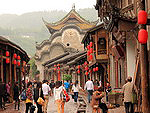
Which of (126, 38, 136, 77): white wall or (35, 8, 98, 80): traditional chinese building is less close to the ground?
(35, 8, 98, 80): traditional chinese building

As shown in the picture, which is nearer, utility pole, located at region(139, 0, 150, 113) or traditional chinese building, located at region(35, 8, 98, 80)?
utility pole, located at region(139, 0, 150, 113)

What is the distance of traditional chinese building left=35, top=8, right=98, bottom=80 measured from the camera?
6084cm

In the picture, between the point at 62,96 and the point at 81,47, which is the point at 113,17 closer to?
the point at 62,96

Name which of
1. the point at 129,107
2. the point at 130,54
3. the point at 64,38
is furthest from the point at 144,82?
the point at 64,38

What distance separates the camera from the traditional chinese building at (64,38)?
60.8 meters

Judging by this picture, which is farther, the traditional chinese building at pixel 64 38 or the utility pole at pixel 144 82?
the traditional chinese building at pixel 64 38

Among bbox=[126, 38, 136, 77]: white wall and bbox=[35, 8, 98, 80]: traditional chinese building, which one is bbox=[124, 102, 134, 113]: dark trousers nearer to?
bbox=[126, 38, 136, 77]: white wall

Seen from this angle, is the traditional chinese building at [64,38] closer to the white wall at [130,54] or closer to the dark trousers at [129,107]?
the white wall at [130,54]

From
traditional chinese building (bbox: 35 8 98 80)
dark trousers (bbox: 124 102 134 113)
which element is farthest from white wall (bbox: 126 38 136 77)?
traditional chinese building (bbox: 35 8 98 80)

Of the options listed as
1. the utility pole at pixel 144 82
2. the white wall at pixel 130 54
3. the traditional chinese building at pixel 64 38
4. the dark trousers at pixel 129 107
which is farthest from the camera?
the traditional chinese building at pixel 64 38

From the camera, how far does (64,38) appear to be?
62656mm

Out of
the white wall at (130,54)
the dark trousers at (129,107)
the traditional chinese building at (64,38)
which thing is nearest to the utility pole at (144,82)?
the dark trousers at (129,107)

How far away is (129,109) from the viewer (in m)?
10.5

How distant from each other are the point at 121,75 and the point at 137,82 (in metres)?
6.97
